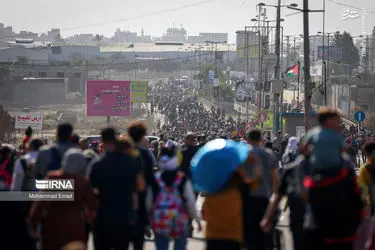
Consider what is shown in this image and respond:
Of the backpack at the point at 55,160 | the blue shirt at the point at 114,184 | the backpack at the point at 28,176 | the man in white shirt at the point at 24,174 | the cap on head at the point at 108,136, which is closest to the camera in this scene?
the blue shirt at the point at 114,184

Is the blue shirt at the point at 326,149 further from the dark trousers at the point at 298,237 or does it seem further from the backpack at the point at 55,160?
the backpack at the point at 55,160

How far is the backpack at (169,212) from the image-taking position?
10344 mm

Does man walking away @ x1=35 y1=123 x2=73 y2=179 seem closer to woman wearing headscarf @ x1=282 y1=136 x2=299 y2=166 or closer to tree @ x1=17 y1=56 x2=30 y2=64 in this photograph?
woman wearing headscarf @ x1=282 y1=136 x2=299 y2=166

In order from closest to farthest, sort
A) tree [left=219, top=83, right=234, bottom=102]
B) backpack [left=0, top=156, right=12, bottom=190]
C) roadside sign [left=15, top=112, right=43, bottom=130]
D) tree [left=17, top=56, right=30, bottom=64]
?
backpack [left=0, top=156, right=12, bottom=190]
roadside sign [left=15, top=112, right=43, bottom=130]
tree [left=219, top=83, right=234, bottom=102]
tree [left=17, top=56, right=30, bottom=64]

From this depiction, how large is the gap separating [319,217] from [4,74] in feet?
326

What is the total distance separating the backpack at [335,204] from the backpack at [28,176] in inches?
159

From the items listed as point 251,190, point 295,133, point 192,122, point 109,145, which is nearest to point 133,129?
point 109,145

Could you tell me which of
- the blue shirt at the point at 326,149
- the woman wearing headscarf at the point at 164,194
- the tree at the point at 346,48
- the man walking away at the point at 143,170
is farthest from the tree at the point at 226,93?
the blue shirt at the point at 326,149

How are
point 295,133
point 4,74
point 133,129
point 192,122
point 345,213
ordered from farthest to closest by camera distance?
1. point 4,74
2. point 192,122
3. point 295,133
4. point 133,129
5. point 345,213

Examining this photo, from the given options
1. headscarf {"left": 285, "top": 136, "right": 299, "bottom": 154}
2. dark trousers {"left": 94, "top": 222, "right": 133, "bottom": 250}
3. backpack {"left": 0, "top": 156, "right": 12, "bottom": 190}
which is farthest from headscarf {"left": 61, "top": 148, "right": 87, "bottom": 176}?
headscarf {"left": 285, "top": 136, "right": 299, "bottom": 154}

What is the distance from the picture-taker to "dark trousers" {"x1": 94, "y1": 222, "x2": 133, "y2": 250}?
9.48m

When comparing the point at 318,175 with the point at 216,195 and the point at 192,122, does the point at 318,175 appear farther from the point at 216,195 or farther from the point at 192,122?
the point at 192,122

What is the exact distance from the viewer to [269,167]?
1095 cm

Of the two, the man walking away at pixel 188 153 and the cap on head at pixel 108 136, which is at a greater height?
the cap on head at pixel 108 136
